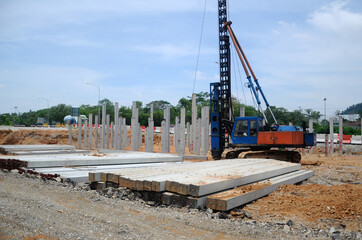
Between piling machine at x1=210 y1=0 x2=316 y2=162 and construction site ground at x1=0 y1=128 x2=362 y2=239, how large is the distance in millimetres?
5871

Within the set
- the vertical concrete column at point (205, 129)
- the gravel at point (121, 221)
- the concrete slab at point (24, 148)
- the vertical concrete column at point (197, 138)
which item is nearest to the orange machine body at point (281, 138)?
the vertical concrete column at point (205, 129)

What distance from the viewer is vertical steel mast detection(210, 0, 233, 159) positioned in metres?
15.0

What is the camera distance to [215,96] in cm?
1524

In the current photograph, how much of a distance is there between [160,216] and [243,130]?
9046mm

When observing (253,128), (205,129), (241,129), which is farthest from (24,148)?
(253,128)

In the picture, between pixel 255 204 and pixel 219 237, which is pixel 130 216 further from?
pixel 255 204

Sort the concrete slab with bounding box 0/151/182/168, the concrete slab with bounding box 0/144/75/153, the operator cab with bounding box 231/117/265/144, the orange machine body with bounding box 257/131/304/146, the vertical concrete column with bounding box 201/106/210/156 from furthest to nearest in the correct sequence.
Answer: the concrete slab with bounding box 0/144/75/153 → the vertical concrete column with bounding box 201/106/210/156 → the operator cab with bounding box 231/117/265/144 → the orange machine body with bounding box 257/131/304/146 → the concrete slab with bounding box 0/151/182/168

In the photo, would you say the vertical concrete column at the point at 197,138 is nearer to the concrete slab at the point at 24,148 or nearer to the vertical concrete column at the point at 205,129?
the vertical concrete column at the point at 205,129

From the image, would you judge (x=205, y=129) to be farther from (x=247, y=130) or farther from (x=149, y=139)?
(x=149, y=139)

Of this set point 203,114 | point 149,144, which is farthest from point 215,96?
point 149,144

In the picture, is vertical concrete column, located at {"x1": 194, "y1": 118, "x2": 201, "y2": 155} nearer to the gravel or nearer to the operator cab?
the operator cab

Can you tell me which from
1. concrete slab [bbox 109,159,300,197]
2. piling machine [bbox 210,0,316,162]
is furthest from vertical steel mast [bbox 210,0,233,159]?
concrete slab [bbox 109,159,300,197]

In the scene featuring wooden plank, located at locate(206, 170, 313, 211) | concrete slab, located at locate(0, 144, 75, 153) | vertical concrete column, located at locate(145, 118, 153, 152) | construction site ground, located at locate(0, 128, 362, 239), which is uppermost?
vertical concrete column, located at locate(145, 118, 153, 152)

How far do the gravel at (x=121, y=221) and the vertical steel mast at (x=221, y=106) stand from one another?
9355 millimetres
